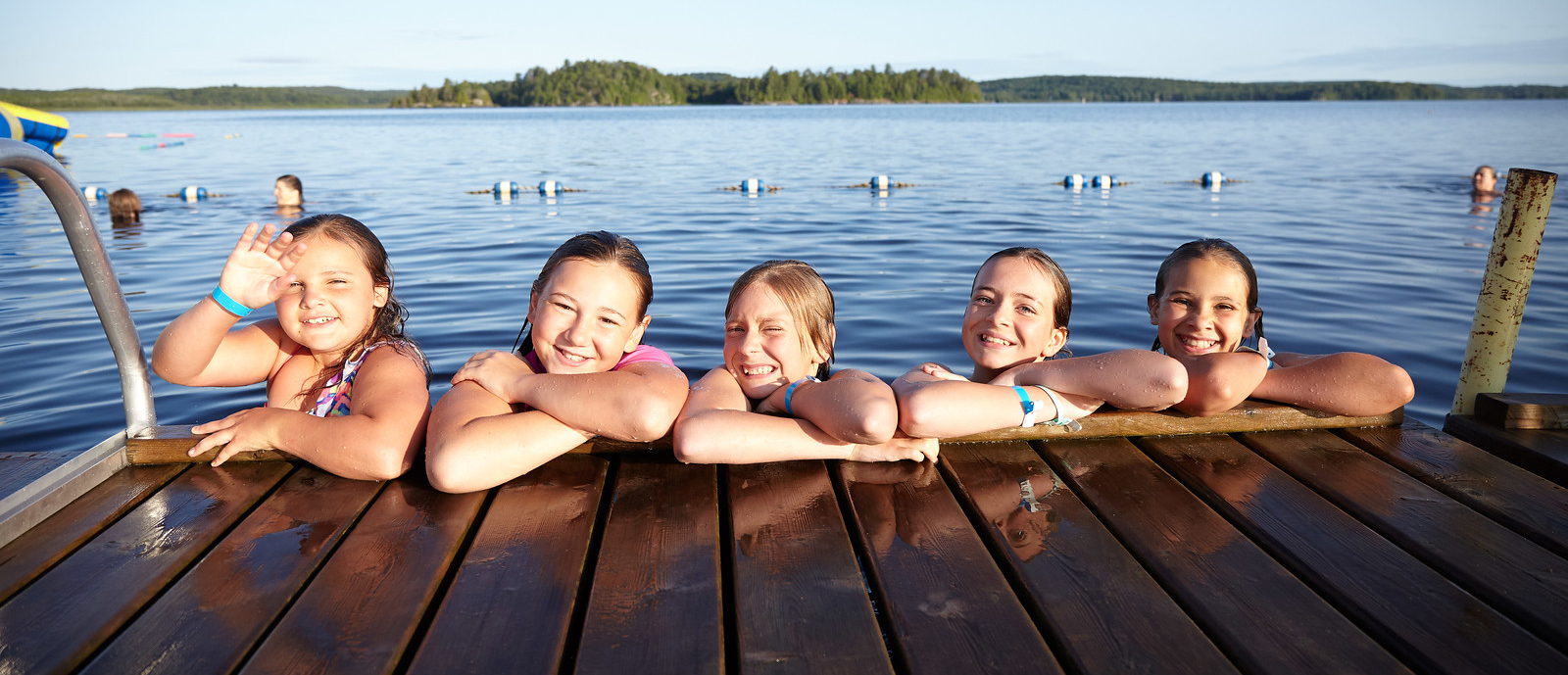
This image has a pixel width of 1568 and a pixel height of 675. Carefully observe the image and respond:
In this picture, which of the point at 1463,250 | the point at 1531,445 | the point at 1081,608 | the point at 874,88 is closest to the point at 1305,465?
the point at 1531,445

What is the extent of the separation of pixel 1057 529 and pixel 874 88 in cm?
13873

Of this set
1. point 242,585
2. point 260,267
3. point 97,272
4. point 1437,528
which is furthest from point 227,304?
point 1437,528

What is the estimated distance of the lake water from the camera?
6367mm

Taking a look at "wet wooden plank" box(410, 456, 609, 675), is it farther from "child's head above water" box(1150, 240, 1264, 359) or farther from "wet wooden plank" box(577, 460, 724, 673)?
"child's head above water" box(1150, 240, 1264, 359)

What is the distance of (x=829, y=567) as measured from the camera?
210cm

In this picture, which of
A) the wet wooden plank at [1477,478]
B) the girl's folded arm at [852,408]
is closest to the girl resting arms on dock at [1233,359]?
the wet wooden plank at [1477,478]

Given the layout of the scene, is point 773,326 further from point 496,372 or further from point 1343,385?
point 1343,385

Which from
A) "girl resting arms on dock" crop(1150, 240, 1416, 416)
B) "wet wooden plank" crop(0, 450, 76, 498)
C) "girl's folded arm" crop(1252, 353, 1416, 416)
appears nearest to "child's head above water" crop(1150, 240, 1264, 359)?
"girl resting arms on dock" crop(1150, 240, 1416, 416)

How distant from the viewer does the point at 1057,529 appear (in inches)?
90.4

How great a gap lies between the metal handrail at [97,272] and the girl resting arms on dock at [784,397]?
61.5 inches

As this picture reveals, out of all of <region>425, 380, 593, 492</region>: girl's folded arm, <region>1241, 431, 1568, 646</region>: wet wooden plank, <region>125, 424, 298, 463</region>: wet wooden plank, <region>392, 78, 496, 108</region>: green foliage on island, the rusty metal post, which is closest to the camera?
<region>1241, 431, 1568, 646</region>: wet wooden plank

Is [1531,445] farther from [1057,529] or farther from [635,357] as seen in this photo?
[635,357]

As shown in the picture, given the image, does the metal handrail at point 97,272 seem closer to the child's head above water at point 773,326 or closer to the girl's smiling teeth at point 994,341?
the child's head above water at point 773,326

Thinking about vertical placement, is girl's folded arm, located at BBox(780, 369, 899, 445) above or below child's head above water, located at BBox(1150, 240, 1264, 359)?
below
